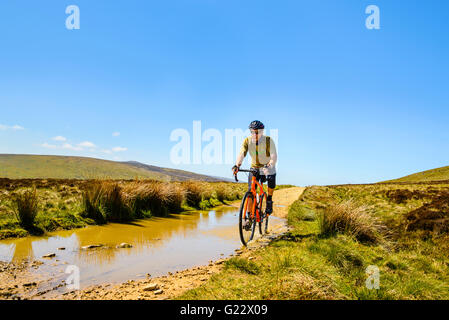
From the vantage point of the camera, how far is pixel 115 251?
533 centimetres

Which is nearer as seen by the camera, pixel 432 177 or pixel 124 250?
pixel 124 250

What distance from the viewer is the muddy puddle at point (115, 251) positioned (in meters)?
4.05

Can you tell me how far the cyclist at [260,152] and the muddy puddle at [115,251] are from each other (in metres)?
1.97

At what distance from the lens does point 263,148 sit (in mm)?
6746

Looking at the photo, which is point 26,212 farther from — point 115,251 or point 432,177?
point 432,177

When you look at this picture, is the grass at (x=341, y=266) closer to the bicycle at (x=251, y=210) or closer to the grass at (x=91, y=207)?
the bicycle at (x=251, y=210)

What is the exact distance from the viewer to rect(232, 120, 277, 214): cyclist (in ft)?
21.9

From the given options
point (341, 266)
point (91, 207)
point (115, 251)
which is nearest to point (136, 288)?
point (115, 251)

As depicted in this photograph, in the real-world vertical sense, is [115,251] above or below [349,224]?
below

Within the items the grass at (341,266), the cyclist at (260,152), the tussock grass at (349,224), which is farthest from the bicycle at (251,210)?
the tussock grass at (349,224)

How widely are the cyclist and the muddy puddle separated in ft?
6.48

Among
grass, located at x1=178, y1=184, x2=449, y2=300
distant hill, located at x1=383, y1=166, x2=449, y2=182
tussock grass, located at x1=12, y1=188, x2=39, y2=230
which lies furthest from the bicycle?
distant hill, located at x1=383, y1=166, x2=449, y2=182

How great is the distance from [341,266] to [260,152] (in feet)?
10.7
